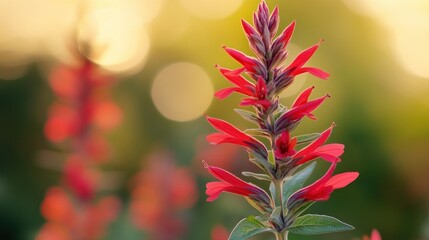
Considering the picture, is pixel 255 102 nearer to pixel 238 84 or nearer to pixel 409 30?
pixel 238 84

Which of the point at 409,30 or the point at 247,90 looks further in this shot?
the point at 409,30

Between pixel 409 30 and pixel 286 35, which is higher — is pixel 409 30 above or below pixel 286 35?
below

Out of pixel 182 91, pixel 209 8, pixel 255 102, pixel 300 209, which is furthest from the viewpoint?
pixel 209 8

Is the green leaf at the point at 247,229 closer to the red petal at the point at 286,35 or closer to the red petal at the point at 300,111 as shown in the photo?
the red petal at the point at 300,111

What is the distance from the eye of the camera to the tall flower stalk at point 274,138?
1076 millimetres

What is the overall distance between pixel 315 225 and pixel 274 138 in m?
0.13

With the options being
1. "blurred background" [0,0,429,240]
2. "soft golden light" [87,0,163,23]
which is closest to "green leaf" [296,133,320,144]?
"blurred background" [0,0,429,240]

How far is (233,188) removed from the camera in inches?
44.7

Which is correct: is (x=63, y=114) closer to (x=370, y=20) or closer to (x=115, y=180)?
(x=115, y=180)

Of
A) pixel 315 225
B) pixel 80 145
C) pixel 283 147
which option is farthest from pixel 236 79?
pixel 80 145

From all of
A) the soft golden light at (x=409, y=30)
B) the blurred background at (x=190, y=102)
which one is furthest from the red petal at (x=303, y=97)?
the soft golden light at (x=409, y=30)

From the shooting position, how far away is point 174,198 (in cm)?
307

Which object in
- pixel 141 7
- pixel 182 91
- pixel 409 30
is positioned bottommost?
pixel 182 91

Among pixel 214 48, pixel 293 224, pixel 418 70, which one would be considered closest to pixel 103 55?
pixel 293 224
